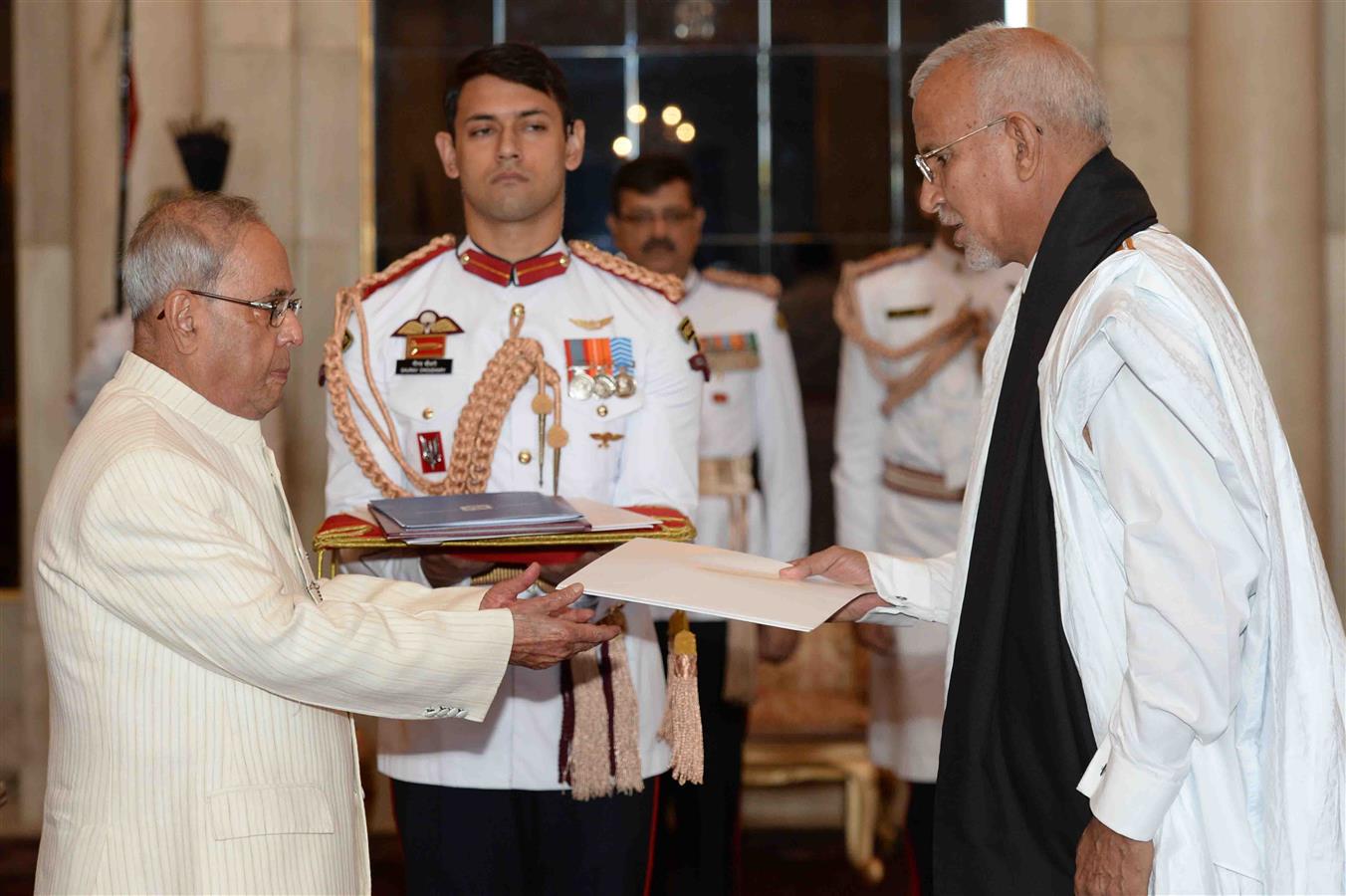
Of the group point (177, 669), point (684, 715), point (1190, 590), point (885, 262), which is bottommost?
point (684, 715)

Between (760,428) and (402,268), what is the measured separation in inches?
68.1

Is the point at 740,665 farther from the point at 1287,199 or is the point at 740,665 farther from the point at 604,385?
the point at 1287,199

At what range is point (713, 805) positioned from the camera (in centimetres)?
429

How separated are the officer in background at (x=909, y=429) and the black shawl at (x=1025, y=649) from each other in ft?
6.87

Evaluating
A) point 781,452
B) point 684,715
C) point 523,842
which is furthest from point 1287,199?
point 523,842

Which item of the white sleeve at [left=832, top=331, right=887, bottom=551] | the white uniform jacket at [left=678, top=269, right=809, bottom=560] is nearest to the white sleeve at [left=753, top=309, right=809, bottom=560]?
the white uniform jacket at [left=678, top=269, right=809, bottom=560]

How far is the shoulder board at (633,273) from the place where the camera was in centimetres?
313

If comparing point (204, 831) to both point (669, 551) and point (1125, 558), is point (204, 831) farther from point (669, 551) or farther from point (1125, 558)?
point (1125, 558)

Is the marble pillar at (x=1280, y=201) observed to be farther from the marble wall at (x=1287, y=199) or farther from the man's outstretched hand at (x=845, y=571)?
the man's outstretched hand at (x=845, y=571)

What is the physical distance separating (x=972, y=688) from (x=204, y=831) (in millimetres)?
1044

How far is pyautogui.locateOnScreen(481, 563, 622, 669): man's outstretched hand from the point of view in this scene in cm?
230

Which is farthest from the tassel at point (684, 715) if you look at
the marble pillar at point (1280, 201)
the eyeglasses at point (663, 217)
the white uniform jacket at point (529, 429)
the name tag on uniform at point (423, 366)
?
the marble pillar at point (1280, 201)

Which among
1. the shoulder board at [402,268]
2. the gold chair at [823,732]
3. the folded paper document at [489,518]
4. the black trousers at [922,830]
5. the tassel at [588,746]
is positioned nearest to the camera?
the folded paper document at [489,518]

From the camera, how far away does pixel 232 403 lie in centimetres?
221
